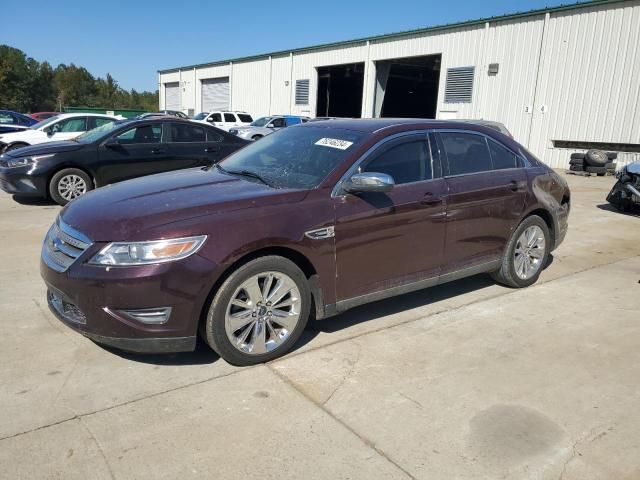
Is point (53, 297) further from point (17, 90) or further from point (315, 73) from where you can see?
point (17, 90)

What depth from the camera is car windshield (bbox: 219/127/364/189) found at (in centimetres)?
397

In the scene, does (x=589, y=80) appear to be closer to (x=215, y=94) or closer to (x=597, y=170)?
(x=597, y=170)

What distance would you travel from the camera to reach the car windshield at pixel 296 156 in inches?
156

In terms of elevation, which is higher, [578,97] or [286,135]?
[578,97]

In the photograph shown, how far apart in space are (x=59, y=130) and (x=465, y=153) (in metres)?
11.8

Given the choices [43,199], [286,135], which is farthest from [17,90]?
[286,135]

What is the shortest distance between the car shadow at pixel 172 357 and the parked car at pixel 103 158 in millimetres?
6034

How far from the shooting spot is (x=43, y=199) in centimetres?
977

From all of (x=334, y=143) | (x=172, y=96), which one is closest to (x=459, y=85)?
(x=334, y=143)

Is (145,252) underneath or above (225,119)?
underneath

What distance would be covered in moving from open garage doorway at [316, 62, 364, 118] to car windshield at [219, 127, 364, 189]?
2409cm

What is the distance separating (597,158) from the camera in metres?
16.3

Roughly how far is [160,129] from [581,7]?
15.3 metres

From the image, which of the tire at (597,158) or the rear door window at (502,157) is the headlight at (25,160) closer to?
the rear door window at (502,157)
